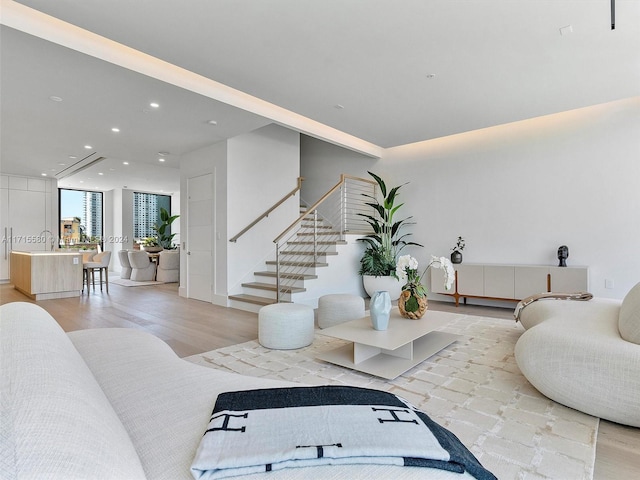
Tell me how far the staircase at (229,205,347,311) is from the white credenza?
76.1 inches

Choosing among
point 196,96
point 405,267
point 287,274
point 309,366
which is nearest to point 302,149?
point 287,274

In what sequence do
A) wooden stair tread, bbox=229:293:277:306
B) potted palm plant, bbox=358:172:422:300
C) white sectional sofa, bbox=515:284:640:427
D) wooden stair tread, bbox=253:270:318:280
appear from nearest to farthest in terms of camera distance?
white sectional sofa, bbox=515:284:640:427 → wooden stair tread, bbox=229:293:277:306 → wooden stair tread, bbox=253:270:318:280 → potted palm plant, bbox=358:172:422:300

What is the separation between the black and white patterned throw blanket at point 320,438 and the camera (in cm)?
76

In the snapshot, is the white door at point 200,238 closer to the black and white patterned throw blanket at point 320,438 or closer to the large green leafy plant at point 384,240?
the large green leafy plant at point 384,240

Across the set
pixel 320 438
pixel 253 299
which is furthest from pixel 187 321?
pixel 320 438

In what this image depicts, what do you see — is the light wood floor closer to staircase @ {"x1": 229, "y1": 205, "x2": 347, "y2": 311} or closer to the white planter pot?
staircase @ {"x1": 229, "y1": 205, "x2": 347, "y2": 311}

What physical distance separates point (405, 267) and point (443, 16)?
6.90ft

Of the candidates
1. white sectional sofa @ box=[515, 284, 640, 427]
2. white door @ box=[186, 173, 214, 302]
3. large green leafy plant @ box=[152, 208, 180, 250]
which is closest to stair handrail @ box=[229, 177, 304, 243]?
white door @ box=[186, 173, 214, 302]

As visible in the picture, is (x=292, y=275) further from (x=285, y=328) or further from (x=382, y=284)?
(x=285, y=328)

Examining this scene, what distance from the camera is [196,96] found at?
12.9 feet

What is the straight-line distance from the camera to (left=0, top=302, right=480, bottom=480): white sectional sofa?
532 millimetres

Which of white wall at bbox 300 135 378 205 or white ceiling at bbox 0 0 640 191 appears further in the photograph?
white wall at bbox 300 135 378 205

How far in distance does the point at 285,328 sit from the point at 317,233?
125 inches

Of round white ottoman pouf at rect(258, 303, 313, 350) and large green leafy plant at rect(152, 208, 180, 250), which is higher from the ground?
large green leafy plant at rect(152, 208, 180, 250)
